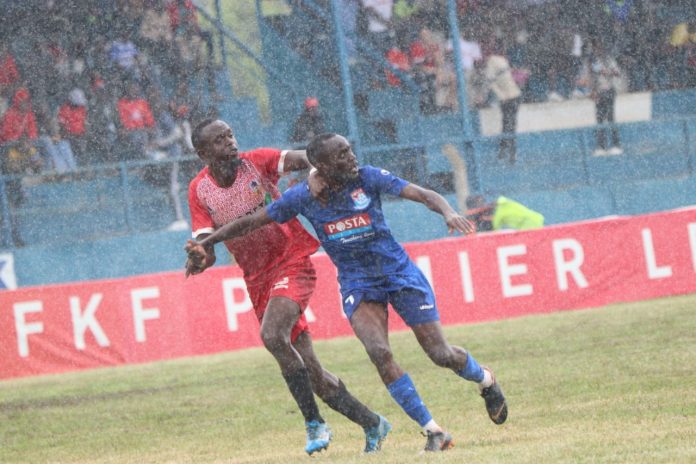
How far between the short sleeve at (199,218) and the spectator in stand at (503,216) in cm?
1266

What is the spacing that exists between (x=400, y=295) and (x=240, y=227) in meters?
1.07

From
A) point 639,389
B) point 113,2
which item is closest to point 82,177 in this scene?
point 113,2

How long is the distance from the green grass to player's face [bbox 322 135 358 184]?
1665mm

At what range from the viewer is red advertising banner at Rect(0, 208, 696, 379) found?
1692 cm

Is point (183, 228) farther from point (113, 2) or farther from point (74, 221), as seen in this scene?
point (113, 2)

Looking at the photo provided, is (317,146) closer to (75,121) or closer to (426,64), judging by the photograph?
(75,121)

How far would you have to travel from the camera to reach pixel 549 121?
25219mm

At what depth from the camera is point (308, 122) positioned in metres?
22.9

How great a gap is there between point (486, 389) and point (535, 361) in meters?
4.90

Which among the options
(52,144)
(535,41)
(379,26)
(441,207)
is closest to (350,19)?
(379,26)

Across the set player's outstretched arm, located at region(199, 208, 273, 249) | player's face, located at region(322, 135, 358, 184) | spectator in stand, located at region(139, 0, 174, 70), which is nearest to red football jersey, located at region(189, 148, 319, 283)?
player's outstretched arm, located at region(199, 208, 273, 249)

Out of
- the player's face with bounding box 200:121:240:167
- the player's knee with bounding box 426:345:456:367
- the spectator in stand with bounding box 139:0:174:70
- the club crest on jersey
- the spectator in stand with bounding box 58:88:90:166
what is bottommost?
the player's knee with bounding box 426:345:456:367

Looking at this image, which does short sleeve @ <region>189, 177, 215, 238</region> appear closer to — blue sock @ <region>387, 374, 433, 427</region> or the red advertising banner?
blue sock @ <region>387, 374, 433, 427</region>

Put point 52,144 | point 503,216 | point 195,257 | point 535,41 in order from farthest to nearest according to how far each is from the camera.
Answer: point 535,41 < point 52,144 < point 503,216 < point 195,257
